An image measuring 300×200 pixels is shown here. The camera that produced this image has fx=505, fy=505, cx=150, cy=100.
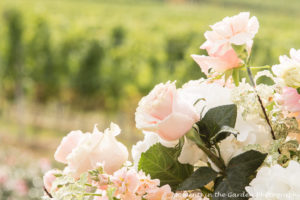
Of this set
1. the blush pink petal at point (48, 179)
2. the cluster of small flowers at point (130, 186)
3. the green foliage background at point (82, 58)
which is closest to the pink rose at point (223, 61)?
the cluster of small flowers at point (130, 186)

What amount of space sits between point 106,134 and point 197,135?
6.8 inches

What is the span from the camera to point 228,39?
2.66 feet

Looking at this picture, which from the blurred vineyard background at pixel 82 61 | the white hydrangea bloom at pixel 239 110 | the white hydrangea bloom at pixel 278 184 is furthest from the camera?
the blurred vineyard background at pixel 82 61

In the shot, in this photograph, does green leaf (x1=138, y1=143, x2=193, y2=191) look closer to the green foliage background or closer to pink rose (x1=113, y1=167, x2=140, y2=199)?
pink rose (x1=113, y1=167, x2=140, y2=199)

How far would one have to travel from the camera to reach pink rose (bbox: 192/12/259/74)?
0.81m

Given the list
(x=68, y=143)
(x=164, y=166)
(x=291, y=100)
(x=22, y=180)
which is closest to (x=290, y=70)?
(x=291, y=100)

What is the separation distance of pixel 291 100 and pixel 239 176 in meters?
0.15

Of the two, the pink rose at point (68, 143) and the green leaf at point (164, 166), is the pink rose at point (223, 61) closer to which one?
the green leaf at point (164, 166)

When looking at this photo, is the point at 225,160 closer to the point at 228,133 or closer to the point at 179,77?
the point at 228,133

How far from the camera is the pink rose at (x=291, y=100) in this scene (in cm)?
80

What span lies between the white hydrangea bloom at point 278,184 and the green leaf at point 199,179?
78 millimetres

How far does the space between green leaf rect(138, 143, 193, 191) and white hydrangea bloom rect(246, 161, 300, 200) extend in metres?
0.15

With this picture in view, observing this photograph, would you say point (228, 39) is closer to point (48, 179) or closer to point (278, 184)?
point (278, 184)

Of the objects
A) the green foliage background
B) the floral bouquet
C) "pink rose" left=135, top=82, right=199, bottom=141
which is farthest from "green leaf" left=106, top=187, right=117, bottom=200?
the green foliage background
